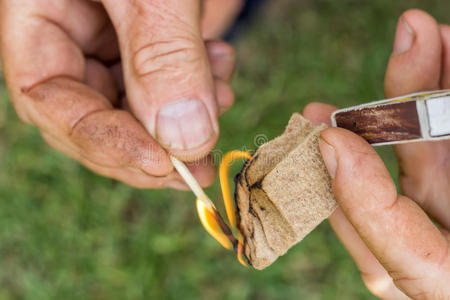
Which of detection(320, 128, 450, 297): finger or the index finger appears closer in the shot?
detection(320, 128, 450, 297): finger

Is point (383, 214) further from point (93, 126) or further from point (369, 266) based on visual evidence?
point (93, 126)

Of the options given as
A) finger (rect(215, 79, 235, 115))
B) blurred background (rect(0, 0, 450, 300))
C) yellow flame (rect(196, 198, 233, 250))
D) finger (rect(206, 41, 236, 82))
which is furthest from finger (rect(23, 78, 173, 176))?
blurred background (rect(0, 0, 450, 300))

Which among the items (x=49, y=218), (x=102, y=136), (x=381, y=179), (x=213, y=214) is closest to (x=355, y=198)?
(x=381, y=179)

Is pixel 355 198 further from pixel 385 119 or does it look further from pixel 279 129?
pixel 279 129

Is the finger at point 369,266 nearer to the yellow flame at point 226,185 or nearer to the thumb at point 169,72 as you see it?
the yellow flame at point 226,185

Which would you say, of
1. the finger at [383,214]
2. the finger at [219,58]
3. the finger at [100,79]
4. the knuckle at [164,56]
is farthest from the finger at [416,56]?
the finger at [100,79]

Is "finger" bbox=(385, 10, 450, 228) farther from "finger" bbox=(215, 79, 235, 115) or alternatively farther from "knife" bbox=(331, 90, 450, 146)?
"finger" bbox=(215, 79, 235, 115)
